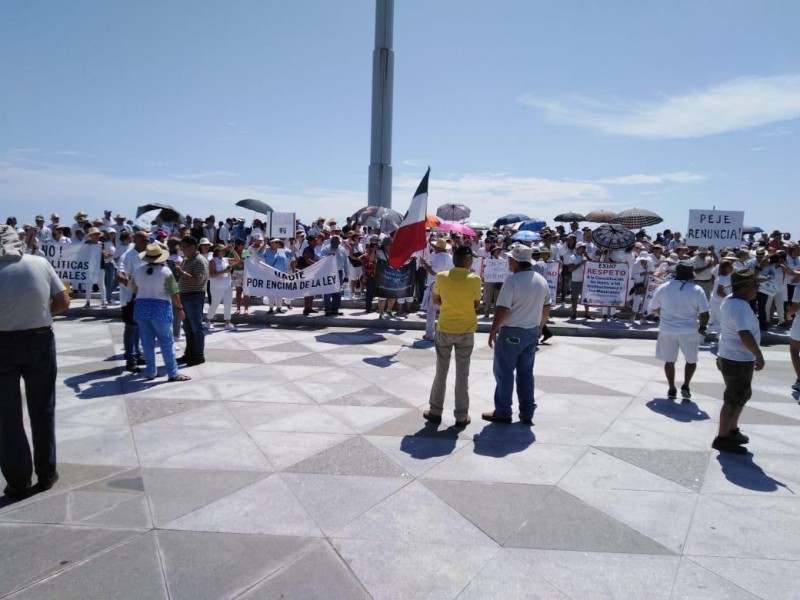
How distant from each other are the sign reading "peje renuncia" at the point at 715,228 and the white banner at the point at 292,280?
344 inches

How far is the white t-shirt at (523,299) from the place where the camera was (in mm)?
5477

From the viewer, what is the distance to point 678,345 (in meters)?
6.96

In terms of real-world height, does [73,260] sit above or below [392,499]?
above

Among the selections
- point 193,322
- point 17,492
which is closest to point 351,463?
point 17,492

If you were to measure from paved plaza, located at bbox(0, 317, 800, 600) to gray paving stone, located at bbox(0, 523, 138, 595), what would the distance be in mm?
14

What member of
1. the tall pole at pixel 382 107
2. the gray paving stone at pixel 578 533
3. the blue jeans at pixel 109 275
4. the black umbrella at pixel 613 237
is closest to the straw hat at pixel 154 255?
the gray paving stone at pixel 578 533

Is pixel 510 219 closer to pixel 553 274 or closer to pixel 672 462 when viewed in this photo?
pixel 553 274

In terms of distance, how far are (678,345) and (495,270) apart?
20.8 feet

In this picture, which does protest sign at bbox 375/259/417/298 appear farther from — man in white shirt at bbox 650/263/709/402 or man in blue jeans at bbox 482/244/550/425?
man in blue jeans at bbox 482/244/550/425

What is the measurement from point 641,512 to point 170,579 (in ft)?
10.8

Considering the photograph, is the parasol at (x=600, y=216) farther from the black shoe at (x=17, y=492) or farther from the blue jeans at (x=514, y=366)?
the black shoe at (x=17, y=492)

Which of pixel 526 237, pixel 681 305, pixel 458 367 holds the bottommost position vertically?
pixel 458 367

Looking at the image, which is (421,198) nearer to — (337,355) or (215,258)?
(337,355)

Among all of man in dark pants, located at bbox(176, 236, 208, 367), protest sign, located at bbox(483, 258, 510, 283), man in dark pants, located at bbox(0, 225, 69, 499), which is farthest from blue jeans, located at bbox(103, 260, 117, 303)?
man in dark pants, located at bbox(0, 225, 69, 499)
